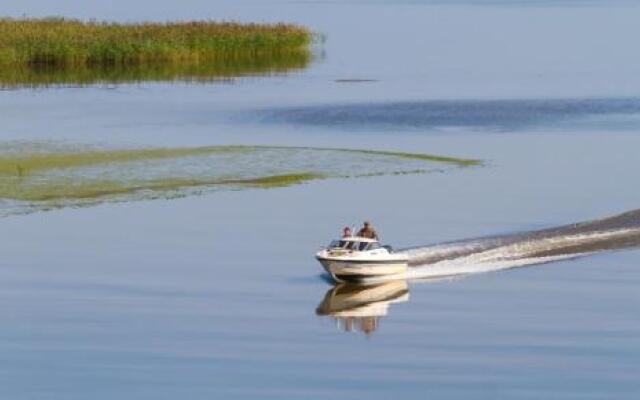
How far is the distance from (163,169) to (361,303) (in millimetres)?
18919

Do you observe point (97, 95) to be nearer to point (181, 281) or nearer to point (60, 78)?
point (60, 78)

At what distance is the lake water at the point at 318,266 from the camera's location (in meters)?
31.1

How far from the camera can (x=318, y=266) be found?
41375 millimetres

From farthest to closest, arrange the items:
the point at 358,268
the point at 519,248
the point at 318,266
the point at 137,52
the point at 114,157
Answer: the point at 137,52, the point at 114,157, the point at 519,248, the point at 318,266, the point at 358,268

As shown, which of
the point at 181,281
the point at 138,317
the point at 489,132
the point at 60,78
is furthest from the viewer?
the point at 60,78

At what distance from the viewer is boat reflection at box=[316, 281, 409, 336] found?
36.0m

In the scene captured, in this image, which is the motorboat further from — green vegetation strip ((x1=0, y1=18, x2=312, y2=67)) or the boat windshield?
green vegetation strip ((x1=0, y1=18, x2=312, y2=67))

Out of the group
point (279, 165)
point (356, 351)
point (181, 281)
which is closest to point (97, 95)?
point (279, 165)

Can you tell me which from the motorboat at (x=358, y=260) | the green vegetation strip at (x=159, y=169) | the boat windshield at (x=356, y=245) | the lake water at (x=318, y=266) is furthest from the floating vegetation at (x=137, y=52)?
the motorboat at (x=358, y=260)

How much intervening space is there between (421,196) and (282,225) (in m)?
6.46

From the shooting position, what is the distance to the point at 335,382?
30328 mm

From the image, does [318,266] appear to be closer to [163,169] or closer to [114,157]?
[163,169]

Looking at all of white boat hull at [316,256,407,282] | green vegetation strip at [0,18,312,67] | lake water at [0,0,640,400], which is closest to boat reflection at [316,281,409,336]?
lake water at [0,0,640,400]

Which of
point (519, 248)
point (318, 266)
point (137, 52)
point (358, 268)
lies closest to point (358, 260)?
point (358, 268)
